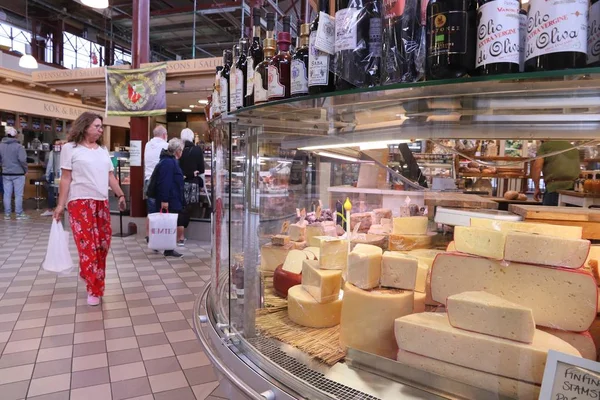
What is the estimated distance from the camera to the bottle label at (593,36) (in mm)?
658

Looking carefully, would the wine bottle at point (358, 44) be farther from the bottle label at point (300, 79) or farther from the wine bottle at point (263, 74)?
the wine bottle at point (263, 74)

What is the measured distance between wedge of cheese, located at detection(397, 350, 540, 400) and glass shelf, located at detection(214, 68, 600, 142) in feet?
1.96

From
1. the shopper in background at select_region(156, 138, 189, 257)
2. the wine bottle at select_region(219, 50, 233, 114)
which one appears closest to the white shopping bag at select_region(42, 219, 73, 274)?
the shopper in background at select_region(156, 138, 189, 257)

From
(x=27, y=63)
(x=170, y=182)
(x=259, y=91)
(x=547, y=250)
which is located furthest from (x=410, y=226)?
(x=27, y=63)

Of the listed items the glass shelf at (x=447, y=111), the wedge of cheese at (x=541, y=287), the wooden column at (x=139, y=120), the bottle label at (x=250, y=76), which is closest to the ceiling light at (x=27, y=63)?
the wooden column at (x=139, y=120)

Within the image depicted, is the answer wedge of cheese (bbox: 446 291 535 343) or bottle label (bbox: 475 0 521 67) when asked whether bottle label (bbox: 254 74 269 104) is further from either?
wedge of cheese (bbox: 446 291 535 343)

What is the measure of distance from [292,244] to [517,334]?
1000 millimetres

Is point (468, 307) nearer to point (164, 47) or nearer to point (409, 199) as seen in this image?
point (409, 199)

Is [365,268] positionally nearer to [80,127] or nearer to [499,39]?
[499,39]

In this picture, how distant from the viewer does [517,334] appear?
860 millimetres

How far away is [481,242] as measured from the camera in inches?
39.7

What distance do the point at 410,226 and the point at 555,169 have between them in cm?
49

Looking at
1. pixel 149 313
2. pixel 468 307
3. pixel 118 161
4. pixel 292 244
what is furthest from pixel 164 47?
pixel 468 307

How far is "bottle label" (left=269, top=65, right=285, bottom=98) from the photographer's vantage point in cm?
107
